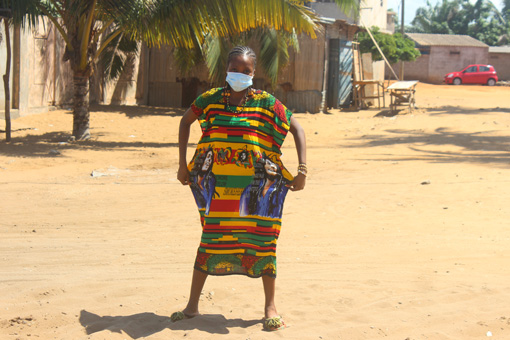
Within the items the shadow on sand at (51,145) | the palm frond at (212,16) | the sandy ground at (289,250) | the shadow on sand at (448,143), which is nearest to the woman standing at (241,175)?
the sandy ground at (289,250)

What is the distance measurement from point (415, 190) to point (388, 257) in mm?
Result: 3139

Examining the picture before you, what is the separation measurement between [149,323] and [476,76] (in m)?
37.7

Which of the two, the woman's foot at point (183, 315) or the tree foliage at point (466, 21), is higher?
the tree foliage at point (466, 21)

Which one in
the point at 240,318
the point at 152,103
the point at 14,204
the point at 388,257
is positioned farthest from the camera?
the point at 152,103

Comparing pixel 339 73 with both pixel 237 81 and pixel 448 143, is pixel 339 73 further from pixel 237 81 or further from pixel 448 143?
pixel 237 81

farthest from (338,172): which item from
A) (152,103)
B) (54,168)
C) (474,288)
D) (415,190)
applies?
(152,103)

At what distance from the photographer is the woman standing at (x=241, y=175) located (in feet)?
11.9

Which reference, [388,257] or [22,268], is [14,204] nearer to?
[22,268]

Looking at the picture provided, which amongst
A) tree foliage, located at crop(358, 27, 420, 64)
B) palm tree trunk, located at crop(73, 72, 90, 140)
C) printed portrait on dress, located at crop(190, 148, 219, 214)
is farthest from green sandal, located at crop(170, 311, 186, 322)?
tree foliage, located at crop(358, 27, 420, 64)

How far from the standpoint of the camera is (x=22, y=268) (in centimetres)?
493

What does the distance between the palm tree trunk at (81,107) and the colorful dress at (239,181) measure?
33.9ft

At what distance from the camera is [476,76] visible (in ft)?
125

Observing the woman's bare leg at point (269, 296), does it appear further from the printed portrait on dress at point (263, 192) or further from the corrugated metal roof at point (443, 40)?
the corrugated metal roof at point (443, 40)

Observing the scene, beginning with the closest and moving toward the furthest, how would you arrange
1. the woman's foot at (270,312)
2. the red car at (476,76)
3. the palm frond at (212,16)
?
the woman's foot at (270,312) < the palm frond at (212,16) < the red car at (476,76)
